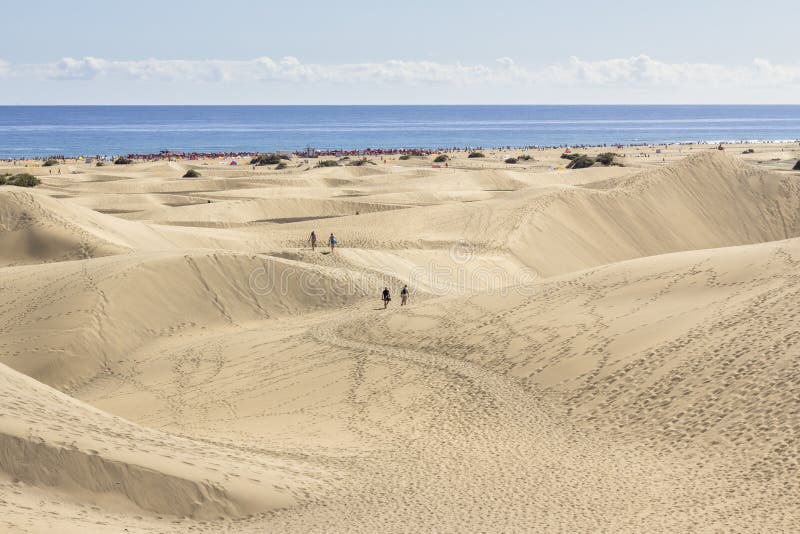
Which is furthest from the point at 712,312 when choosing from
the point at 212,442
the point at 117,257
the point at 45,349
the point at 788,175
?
the point at 788,175

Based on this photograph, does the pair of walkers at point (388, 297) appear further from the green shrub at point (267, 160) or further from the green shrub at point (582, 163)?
the green shrub at point (267, 160)

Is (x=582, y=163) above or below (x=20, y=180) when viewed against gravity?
below

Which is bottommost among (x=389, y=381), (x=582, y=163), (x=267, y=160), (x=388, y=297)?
(x=389, y=381)

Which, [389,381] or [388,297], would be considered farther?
[388,297]

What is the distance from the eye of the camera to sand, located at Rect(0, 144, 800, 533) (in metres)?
12.0

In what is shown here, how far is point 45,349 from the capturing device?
23125mm

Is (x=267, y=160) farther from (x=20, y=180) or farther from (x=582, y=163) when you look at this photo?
(x=20, y=180)

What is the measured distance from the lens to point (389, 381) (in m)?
19.8

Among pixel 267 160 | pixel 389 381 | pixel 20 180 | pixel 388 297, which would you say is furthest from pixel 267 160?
pixel 389 381

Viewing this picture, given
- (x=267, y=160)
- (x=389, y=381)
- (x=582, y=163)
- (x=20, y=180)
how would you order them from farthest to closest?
(x=267, y=160)
(x=582, y=163)
(x=20, y=180)
(x=389, y=381)

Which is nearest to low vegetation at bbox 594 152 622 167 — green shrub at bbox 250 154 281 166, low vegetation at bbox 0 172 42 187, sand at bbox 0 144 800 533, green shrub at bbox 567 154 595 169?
green shrub at bbox 567 154 595 169

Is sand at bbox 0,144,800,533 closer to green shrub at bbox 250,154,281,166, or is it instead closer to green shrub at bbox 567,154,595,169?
green shrub at bbox 567,154,595,169

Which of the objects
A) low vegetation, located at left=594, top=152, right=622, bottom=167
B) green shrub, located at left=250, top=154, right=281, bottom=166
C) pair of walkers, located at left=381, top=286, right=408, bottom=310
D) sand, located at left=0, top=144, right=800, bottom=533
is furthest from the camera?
green shrub, located at left=250, top=154, right=281, bottom=166

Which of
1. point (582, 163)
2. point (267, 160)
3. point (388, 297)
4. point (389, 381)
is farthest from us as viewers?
point (267, 160)
